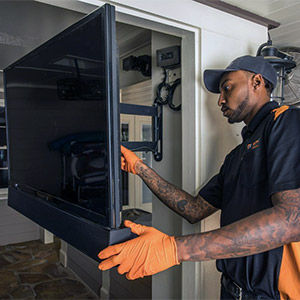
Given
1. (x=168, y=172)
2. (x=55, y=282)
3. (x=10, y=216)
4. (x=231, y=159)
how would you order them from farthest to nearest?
(x=10, y=216) → (x=55, y=282) → (x=168, y=172) → (x=231, y=159)

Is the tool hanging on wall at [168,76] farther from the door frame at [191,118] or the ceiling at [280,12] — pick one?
the ceiling at [280,12]

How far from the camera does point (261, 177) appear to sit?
3.83ft

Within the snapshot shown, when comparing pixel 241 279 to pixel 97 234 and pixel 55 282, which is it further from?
pixel 55 282

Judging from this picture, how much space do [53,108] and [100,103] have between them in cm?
39

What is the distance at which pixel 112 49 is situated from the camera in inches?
34.4

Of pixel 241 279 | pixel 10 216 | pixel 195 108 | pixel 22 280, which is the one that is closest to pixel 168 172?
pixel 195 108

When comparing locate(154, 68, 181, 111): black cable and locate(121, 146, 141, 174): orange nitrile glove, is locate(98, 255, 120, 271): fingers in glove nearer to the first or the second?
locate(121, 146, 141, 174): orange nitrile glove

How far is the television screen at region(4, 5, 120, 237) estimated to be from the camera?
2.97 ft

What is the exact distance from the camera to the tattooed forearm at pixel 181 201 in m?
1.55

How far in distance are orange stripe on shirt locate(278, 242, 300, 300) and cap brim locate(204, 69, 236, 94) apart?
0.80 meters

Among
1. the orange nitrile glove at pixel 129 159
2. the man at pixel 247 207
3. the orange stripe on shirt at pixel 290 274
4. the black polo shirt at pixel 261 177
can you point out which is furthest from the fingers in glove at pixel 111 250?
the orange nitrile glove at pixel 129 159

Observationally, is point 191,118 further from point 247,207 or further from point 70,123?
point 70,123

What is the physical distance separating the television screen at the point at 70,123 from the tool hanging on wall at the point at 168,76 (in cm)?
79

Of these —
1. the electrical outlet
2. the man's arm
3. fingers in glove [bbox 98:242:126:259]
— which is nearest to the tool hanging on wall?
the electrical outlet
